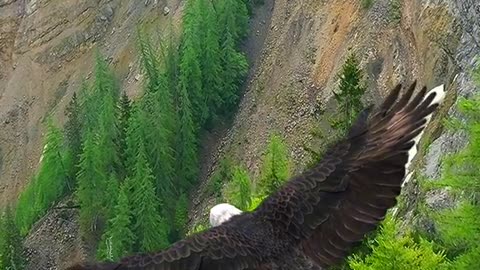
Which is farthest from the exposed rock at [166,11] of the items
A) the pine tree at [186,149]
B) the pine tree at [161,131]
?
the pine tree at [186,149]

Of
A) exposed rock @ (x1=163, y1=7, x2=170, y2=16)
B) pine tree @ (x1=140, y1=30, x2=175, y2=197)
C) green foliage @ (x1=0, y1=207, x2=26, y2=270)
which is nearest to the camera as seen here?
green foliage @ (x1=0, y1=207, x2=26, y2=270)

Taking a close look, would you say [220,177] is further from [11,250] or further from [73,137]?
[73,137]

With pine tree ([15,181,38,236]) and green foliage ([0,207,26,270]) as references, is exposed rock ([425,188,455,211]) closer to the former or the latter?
green foliage ([0,207,26,270])

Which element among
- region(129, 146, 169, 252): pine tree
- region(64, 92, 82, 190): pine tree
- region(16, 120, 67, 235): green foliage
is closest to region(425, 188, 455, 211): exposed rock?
region(129, 146, 169, 252): pine tree

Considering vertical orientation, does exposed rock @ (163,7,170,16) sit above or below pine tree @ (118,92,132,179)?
above

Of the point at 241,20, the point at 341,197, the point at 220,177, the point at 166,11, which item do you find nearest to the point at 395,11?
the point at 220,177

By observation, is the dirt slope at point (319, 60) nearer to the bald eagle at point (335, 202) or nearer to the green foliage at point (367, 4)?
the green foliage at point (367, 4)
